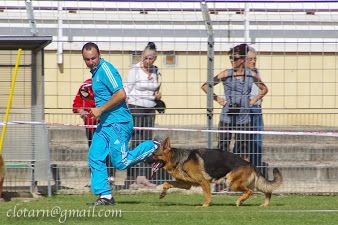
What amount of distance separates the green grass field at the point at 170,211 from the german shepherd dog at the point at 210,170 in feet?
0.83

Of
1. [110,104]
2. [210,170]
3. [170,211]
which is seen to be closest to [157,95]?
[210,170]

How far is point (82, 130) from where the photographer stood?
1419 centimetres

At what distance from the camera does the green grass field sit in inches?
379

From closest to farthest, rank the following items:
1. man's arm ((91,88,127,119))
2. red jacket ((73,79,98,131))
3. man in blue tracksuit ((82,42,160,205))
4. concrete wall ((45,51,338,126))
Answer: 1. man's arm ((91,88,127,119))
2. man in blue tracksuit ((82,42,160,205))
3. red jacket ((73,79,98,131))
4. concrete wall ((45,51,338,126))

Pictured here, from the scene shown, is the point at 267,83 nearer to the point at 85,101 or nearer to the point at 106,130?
the point at 85,101

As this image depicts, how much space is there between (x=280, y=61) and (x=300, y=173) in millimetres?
1616

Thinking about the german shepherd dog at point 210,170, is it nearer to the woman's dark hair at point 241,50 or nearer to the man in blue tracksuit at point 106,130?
the man in blue tracksuit at point 106,130

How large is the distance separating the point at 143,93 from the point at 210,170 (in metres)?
2.37

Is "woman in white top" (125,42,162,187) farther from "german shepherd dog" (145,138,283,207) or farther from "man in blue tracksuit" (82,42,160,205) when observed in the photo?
"man in blue tracksuit" (82,42,160,205)

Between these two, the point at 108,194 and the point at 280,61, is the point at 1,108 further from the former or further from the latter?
the point at 280,61

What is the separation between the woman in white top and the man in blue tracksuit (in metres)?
2.35

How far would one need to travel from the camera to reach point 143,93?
13656 millimetres

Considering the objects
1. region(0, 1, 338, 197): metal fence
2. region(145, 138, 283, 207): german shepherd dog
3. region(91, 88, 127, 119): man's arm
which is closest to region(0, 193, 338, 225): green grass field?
region(145, 138, 283, 207): german shepherd dog

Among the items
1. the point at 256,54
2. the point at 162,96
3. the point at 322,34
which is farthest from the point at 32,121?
the point at 322,34
